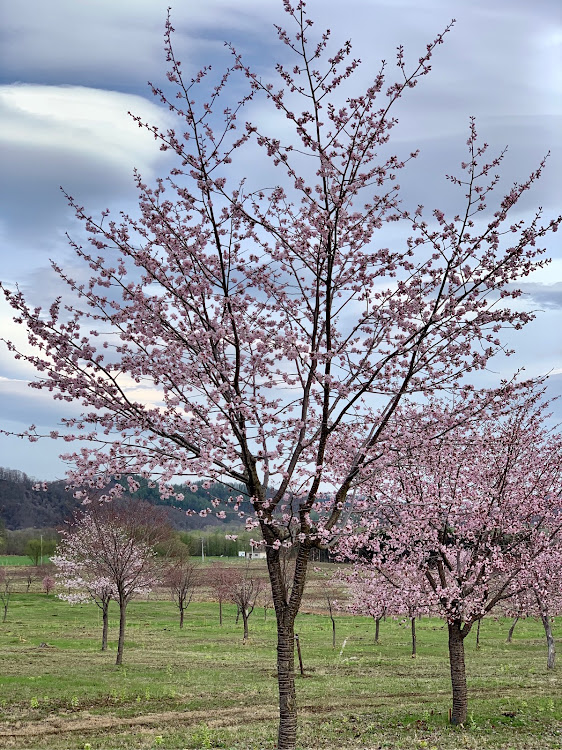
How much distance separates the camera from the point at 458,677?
16234mm

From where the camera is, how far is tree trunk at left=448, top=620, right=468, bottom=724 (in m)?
16.1

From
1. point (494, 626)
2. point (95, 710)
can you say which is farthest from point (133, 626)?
point (95, 710)

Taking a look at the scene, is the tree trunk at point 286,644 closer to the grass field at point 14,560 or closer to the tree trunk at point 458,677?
the tree trunk at point 458,677

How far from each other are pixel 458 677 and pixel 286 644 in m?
8.38

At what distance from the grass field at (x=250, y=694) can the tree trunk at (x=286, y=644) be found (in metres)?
4.40

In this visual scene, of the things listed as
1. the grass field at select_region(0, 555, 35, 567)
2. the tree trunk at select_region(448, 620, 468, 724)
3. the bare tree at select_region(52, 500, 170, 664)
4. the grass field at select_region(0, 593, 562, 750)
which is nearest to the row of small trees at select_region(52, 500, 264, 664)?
the bare tree at select_region(52, 500, 170, 664)

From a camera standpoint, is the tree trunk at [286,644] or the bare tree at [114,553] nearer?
the tree trunk at [286,644]

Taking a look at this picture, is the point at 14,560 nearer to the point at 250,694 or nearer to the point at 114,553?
the point at 114,553

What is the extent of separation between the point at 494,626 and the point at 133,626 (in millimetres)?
30975

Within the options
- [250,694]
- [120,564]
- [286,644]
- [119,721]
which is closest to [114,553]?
[120,564]

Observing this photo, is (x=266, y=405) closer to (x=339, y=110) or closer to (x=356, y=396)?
(x=356, y=396)

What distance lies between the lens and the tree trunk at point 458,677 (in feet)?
52.7

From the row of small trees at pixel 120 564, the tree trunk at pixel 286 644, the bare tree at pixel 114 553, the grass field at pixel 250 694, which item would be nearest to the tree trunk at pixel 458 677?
the grass field at pixel 250 694

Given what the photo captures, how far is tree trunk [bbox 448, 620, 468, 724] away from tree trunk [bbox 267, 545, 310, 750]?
769cm
